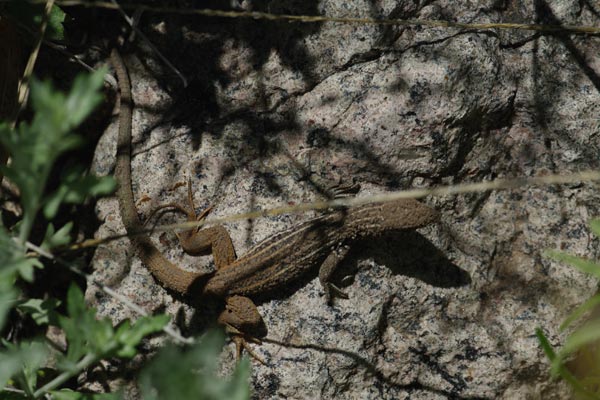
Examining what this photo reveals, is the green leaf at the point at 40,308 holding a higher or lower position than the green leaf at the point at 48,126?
lower

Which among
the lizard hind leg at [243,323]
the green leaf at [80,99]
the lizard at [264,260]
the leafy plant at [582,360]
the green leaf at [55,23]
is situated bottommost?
the leafy plant at [582,360]

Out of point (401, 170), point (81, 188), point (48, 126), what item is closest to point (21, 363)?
point (81, 188)

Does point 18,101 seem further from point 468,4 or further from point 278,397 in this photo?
point 468,4

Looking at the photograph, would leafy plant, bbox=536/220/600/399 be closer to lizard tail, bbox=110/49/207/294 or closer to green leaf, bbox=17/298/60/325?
lizard tail, bbox=110/49/207/294

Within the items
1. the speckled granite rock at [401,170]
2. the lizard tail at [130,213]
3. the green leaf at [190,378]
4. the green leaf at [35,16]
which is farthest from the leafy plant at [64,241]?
the green leaf at [35,16]

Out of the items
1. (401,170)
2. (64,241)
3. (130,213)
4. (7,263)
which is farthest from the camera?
(130,213)

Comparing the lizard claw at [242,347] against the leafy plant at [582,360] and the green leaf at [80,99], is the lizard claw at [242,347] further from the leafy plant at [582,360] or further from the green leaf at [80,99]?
the green leaf at [80,99]

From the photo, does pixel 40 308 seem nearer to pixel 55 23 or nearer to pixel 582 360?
pixel 55 23
